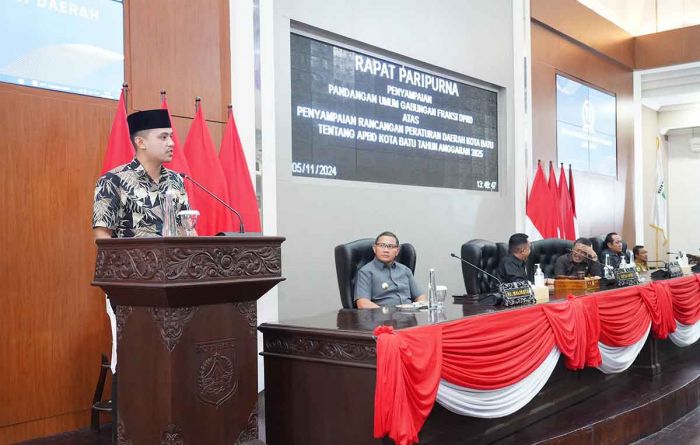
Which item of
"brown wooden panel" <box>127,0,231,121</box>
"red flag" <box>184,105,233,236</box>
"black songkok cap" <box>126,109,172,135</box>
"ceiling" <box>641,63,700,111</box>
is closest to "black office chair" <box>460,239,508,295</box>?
"red flag" <box>184,105,233,236</box>

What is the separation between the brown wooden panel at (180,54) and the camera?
361 cm

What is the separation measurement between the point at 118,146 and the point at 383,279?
1.45m

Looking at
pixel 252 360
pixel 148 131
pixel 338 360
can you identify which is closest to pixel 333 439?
pixel 338 360

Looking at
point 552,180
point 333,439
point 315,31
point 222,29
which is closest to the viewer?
point 333,439

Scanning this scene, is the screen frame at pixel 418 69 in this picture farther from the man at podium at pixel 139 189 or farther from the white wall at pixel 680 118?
the white wall at pixel 680 118

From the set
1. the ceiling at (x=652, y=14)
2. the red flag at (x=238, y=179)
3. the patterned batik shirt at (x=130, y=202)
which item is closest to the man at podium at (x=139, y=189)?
the patterned batik shirt at (x=130, y=202)

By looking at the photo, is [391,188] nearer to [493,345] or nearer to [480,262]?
[480,262]

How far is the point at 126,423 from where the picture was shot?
189cm

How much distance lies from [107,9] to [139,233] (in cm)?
174

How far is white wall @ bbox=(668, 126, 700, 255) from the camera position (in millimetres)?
11008

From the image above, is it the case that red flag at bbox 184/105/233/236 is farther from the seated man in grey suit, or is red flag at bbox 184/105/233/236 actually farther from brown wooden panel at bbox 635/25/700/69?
brown wooden panel at bbox 635/25/700/69

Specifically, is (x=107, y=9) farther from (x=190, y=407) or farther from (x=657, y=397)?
(x=657, y=397)

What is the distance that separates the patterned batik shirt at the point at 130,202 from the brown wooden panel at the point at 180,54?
4.68 ft

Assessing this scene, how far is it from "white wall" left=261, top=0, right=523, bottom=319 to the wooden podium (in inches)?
89.4
